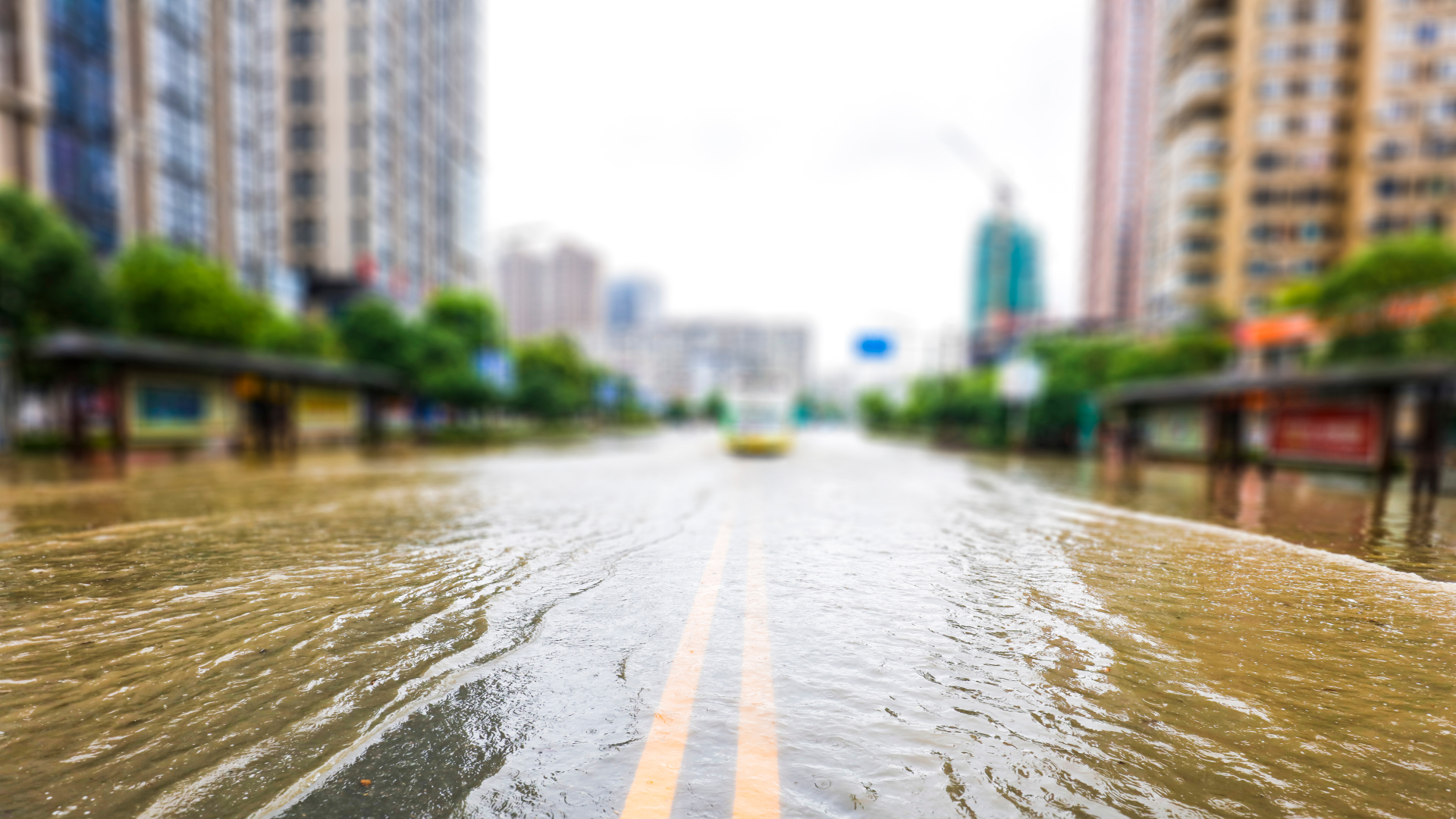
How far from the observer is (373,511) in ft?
31.5

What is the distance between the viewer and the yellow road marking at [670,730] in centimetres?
259

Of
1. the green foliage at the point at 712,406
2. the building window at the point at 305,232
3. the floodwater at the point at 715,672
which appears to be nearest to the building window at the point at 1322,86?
the floodwater at the point at 715,672

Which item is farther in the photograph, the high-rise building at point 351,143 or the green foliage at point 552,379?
the high-rise building at point 351,143

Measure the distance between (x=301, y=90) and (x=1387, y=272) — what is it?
80132 millimetres

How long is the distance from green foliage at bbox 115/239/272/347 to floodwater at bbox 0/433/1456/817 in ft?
87.9

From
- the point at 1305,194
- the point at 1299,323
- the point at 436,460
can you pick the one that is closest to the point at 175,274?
the point at 436,460

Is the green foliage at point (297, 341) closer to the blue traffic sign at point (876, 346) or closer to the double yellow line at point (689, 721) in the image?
the blue traffic sign at point (876, 346)

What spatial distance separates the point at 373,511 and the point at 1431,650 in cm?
1045

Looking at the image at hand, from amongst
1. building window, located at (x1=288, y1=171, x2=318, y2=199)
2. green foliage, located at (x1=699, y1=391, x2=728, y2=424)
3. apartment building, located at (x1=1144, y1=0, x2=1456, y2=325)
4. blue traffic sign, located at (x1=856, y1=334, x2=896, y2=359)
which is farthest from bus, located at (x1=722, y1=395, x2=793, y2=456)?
green foliage, located at (x1=699, y1=391, x2=728, y2=424)

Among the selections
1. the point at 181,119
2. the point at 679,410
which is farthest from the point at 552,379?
the point at 679,410

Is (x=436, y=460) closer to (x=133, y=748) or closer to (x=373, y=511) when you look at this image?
(x=373, y=511)

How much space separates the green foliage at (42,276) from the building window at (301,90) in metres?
49.0

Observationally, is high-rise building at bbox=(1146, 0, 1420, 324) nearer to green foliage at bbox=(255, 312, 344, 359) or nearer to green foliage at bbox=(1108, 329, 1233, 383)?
green foliage at bbox=(1108, 329, 1233, 383)

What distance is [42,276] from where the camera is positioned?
23.0 m
